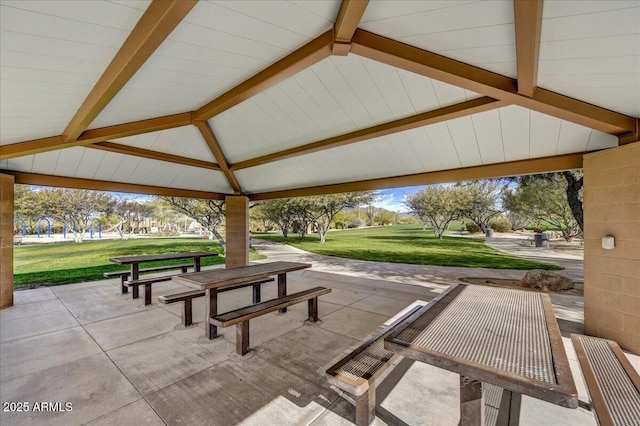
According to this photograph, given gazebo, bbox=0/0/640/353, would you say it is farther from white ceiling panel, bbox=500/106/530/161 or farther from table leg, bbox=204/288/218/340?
table leg, bbox=204/288/218/340

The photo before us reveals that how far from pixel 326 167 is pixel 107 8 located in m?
4.71

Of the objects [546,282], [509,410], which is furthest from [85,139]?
[546,282]

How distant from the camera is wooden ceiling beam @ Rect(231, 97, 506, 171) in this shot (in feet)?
10.6

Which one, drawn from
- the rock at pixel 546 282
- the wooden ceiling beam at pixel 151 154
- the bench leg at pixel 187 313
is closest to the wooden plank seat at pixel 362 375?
the bench leg at pixel 187 313

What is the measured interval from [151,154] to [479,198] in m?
22.5

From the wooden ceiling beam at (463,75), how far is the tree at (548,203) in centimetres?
1359

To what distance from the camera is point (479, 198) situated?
2133cm

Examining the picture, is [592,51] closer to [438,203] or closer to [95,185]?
[95,185]

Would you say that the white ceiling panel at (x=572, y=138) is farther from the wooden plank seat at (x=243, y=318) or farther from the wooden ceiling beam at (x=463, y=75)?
the wooden plank seat at (x=243, y=318)

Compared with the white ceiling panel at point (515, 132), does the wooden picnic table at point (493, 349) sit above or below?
below

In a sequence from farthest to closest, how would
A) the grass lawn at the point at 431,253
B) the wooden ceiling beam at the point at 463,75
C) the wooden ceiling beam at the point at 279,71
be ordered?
1. the grass lawn at the point at 431,253
2. the wooden ceiling beam at the point at 279,71
3. the wooden ceiling beam at the point at 463,75

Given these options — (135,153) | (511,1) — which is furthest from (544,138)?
(135,153)

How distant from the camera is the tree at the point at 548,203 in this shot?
50.1 feet

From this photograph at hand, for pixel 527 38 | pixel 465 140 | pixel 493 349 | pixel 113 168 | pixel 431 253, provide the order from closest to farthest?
pixel 493 349 < pixel 527 38 < pixel 465 140 < pixel 113 168 < pixel 431 253
